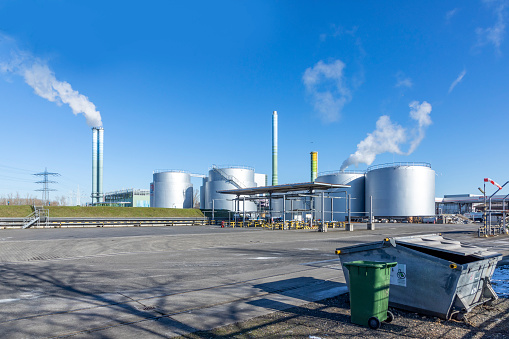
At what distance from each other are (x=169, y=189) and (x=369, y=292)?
65.8 metres

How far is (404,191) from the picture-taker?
58.8 m

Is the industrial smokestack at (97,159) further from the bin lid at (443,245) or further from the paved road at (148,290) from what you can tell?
the bin lid at (443,245)

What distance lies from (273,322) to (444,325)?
2791mm

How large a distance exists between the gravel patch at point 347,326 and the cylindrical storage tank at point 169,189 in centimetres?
6423

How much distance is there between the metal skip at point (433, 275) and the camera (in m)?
6.11

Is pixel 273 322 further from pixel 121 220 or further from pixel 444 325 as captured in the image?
pixel 121 220

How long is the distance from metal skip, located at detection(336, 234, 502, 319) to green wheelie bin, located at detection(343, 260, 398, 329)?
682mm

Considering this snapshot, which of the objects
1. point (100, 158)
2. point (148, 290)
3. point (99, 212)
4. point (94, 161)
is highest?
point (100, 158)

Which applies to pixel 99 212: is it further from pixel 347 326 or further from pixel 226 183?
pixel 347 326

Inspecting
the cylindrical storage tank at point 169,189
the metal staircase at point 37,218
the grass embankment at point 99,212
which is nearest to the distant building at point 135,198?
the cylindrical storage tank at point 169,189

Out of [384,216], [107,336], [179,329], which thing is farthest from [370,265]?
[384,216]

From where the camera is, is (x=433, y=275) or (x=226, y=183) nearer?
(x=433, y=275)

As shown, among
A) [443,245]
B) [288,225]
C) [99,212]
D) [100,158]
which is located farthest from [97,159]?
[443,245]

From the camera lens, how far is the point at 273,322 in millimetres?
6242
